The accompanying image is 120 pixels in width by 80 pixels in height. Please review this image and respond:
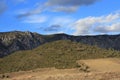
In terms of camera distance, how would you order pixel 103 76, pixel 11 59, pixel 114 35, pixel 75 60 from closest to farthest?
pixel 103 76, pixel 75 60, pixel 11 59, pixel 114 35

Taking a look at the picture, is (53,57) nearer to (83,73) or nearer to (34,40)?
(83,73)

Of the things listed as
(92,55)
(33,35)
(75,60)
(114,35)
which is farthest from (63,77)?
(114,35)

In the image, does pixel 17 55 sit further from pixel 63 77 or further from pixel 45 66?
pixel 63 77

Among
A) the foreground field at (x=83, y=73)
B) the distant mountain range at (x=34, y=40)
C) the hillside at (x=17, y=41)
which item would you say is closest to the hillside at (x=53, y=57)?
the foreground field at (x=83, y=73)

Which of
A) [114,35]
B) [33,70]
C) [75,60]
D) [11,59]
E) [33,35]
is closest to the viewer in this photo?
[33,70]

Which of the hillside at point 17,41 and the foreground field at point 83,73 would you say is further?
the hillside at point 17,41

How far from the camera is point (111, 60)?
4919 centimetres

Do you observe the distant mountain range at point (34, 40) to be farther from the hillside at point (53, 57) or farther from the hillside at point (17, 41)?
the hillside at point (53, 57)

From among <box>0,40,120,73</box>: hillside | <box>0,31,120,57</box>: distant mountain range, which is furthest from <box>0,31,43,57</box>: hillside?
<box>0,40,120,73</box>: hillside

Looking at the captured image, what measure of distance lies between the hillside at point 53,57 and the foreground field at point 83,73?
7.34ft

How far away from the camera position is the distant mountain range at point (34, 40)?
130m

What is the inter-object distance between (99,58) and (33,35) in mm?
94193

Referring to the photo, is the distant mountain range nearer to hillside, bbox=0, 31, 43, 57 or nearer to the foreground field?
hillside, bbox=0, 31, 43, 57

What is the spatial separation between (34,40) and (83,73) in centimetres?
10672
